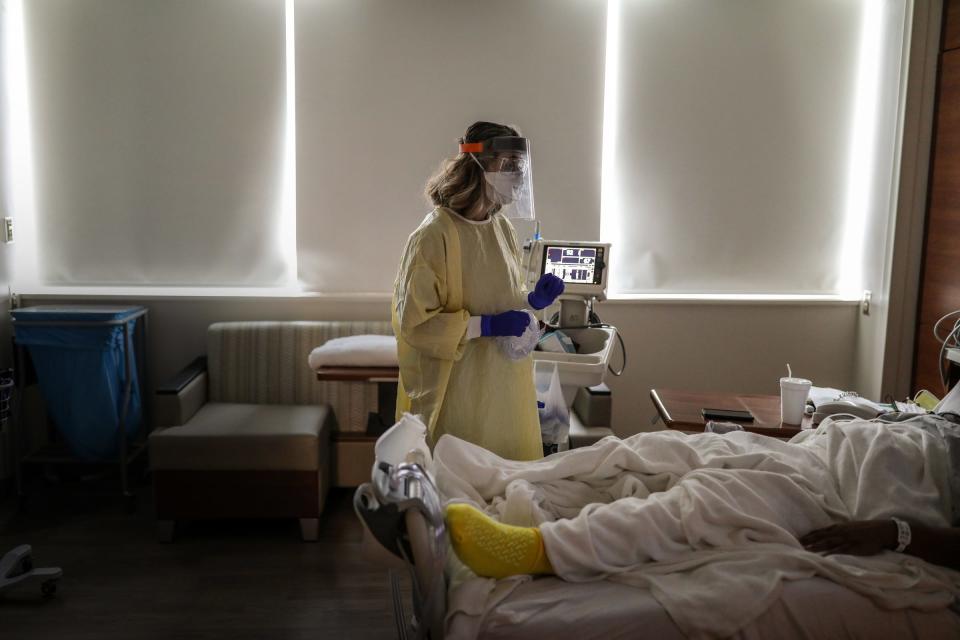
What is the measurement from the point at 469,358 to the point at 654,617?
101cm

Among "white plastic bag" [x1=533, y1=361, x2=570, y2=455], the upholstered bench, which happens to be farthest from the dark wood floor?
"white plastic bag" [x1=533, y1=361, x2=570, y2=455]

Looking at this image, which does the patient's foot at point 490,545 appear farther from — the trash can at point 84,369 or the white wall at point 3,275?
the white wall at point 3,275

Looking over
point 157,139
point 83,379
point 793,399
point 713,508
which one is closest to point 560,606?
point 713,508

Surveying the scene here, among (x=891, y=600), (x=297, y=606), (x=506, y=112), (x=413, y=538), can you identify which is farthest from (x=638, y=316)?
(x=413, y=538)

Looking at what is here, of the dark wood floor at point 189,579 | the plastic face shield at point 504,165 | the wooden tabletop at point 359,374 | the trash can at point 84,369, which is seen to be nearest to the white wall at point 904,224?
the plastic face shield at point 504,165

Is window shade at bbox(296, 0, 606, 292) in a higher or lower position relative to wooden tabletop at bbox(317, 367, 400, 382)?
higher

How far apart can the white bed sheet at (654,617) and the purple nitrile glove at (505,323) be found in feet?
2.75

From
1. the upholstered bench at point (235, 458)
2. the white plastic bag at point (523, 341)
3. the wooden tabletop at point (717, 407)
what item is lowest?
the upholstered bench at point (235, 458)

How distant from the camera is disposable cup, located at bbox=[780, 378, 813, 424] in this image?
7.38 ft

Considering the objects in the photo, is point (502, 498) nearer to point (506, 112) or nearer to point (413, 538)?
point (413, 538)

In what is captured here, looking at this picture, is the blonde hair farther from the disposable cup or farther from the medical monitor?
the disposable cup

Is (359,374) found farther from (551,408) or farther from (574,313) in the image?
(574,313)

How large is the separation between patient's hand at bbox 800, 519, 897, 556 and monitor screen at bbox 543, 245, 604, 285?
1.07 m

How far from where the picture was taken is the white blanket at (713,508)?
4.99ft
